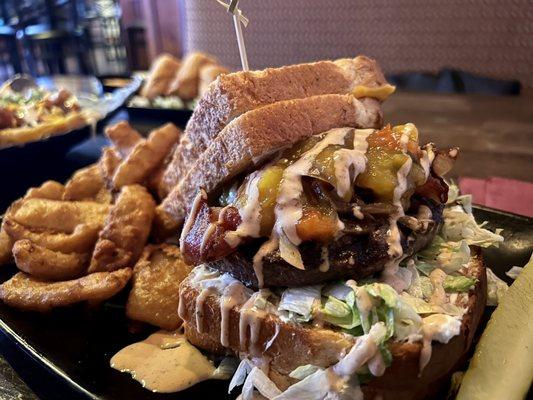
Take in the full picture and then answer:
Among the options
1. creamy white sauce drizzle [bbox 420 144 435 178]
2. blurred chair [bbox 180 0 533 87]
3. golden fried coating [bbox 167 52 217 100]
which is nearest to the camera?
creamy white sauce drizzle [bbox 420 144 435 178]

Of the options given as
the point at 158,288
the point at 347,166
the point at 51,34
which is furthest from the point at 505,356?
the point at 51,34

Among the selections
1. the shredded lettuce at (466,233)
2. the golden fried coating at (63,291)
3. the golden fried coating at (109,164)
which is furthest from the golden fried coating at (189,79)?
the shredded lettuce at (466,233)

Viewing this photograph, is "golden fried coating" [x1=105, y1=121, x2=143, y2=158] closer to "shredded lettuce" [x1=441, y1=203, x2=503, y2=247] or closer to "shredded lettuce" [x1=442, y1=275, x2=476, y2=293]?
"shredded lettuce" [x1=441, y1=203, x2=503, y2=247]

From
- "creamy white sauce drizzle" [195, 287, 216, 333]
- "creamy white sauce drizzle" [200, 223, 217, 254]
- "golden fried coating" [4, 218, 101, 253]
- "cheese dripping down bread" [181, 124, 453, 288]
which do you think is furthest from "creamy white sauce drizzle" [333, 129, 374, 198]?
"golden fried coating" [4, 218, 101, 253]

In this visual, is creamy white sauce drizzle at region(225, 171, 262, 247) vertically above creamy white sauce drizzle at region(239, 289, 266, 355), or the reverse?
creamy white sauce drizzle at region(225, 171, 262, 247)

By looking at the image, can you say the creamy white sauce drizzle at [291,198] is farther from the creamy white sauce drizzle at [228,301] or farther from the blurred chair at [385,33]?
the blurred chair at [385,33]

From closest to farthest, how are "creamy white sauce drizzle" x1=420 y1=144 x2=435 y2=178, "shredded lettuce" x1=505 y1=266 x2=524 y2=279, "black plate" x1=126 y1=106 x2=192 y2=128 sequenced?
1. "creamy white sauce drizzle" x1=420 y1=144 x2=435 y2=178
2. "shredded lettuce" x1=505 y1=266 x2=524 y2=279
3. "black plate" x1=126 y1=106 x2=192 y2=128
